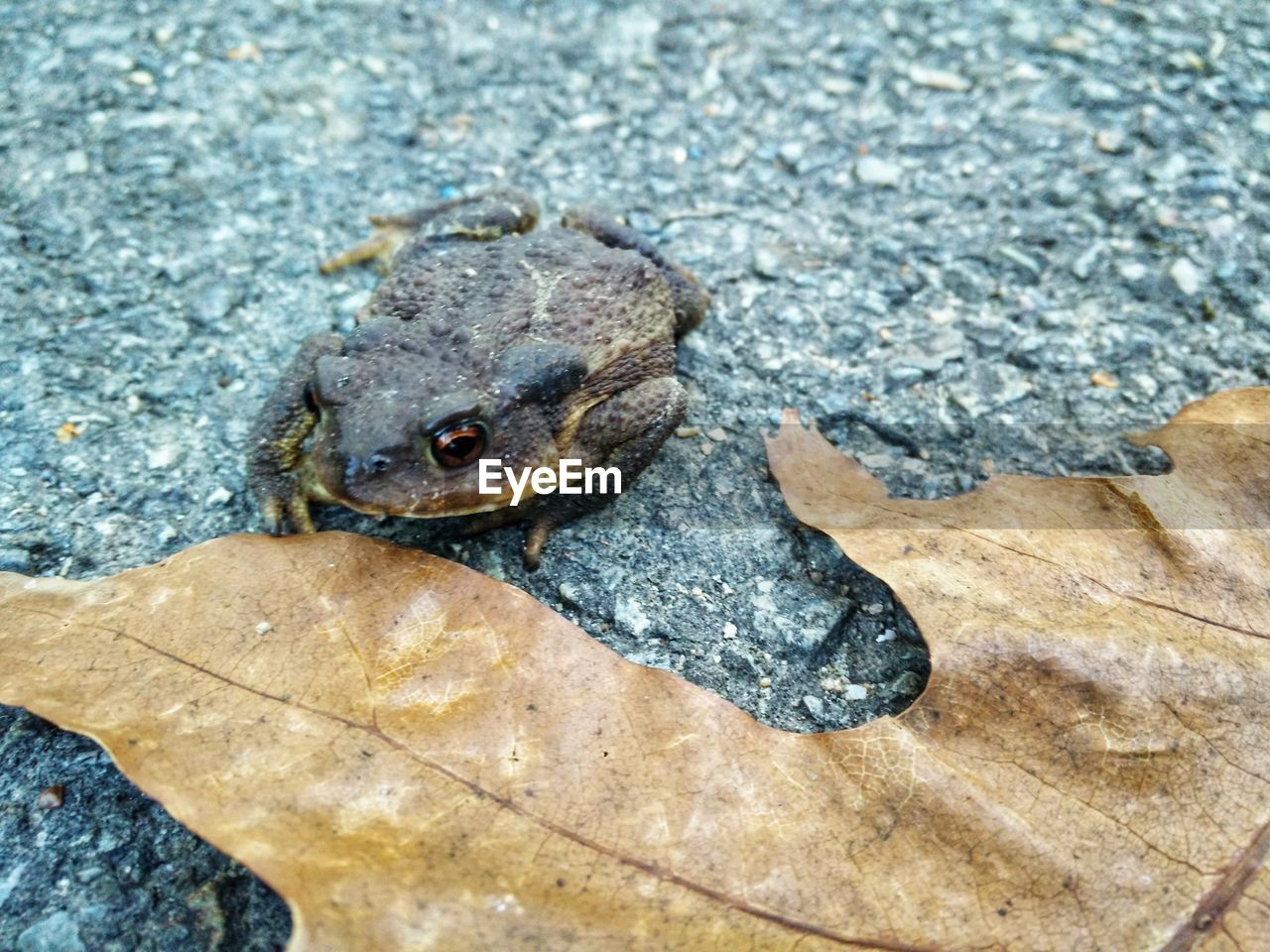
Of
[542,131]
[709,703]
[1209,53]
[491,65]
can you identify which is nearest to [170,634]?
[709,703]

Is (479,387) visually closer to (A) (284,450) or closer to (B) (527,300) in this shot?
(B) (527,300)

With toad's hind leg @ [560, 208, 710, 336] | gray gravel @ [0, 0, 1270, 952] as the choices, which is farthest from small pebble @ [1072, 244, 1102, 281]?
toad's hind leg @ [560, 208, 710, 336]

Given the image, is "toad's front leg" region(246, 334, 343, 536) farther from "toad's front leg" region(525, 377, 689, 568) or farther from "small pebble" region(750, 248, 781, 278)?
"small pebble" region(750, 248, 781, 278)

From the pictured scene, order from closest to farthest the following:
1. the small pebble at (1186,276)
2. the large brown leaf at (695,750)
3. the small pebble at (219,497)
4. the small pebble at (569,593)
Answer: the large brown leaf at (695,750) → the small pebble at (569,593) → the small pebble at (219,497) → the small pebble at (1186,276)

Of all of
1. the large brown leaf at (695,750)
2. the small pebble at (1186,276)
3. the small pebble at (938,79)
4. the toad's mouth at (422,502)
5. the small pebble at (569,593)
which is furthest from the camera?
the small pebble at (938,79)

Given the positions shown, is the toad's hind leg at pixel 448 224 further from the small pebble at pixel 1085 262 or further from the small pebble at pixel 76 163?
the small pebble at pixel 1085 262

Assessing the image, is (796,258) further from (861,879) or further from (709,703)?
(861,879)

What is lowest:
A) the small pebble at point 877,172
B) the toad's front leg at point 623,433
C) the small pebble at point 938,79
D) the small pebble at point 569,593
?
the small pebble at point 569,593

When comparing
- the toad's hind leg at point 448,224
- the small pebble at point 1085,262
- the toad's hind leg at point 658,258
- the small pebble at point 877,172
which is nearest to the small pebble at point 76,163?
the toad's hind leg at point 448,224
